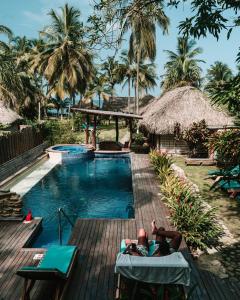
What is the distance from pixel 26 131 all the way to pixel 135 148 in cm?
840

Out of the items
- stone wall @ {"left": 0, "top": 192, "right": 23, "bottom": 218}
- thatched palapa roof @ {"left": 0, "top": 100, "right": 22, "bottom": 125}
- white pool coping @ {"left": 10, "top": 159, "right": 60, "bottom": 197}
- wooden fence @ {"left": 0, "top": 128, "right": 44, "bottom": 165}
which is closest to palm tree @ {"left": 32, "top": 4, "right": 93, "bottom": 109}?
thatched palapa roof @ {"left": 0, "top": 100, "right": 22, "bottom": 125}

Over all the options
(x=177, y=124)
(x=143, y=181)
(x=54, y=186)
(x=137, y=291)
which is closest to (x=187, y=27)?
(x=137, y=291)

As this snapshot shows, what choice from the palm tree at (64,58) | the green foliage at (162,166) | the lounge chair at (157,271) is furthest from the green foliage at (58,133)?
the lounge chair at (157,271)

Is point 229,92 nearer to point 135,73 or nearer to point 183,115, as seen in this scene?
point 183,115

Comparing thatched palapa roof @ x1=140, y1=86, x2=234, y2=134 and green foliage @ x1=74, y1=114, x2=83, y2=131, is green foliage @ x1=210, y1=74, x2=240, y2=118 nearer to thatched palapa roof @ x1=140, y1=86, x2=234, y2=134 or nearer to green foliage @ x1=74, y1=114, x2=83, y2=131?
thatched palapa roof @ x1=140, y1=86, x2=234, y2=134

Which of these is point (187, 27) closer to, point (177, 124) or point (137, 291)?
point (137, 291)

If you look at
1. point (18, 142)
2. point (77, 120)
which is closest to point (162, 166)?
point (18, 142)

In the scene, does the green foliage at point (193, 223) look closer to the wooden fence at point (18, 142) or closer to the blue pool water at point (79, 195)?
the blue pool water at point (79, 195)

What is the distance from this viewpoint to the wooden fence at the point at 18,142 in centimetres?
1700

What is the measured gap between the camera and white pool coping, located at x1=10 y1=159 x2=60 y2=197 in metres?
14.5

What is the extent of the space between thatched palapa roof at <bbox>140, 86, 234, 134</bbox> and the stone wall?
A: 45.9 feet

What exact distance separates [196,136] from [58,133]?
12.5 metres

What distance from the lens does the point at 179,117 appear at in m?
22.1

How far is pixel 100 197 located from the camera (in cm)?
1416
